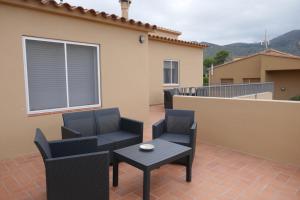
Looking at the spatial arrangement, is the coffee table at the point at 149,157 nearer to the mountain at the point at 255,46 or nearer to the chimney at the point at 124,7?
the chimney at the point at 124,7

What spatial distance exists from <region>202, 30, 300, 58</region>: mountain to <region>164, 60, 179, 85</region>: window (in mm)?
39852

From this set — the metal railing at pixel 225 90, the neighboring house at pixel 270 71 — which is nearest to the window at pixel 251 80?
the neighboring house at pixel 270 71

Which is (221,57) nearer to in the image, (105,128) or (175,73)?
(175,73)

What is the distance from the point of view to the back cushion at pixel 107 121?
5000 mm

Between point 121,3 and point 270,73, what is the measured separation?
16916mm

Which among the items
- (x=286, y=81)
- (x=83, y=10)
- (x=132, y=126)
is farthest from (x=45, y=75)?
(x=286, y=81)

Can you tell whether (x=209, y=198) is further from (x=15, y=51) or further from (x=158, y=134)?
(x=15, y=51)

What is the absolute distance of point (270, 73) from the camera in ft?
65.8

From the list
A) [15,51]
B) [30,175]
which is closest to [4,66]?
[15,51]

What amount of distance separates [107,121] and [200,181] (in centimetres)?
251

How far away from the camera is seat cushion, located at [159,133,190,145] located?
14.4ft

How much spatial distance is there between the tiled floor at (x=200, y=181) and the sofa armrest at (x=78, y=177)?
0.59 meters

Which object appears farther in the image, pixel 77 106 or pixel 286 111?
pixel 77 106

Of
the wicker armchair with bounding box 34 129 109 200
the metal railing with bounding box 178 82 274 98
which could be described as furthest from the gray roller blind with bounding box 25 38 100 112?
the metal railing with bounding box 178 82 274 98
